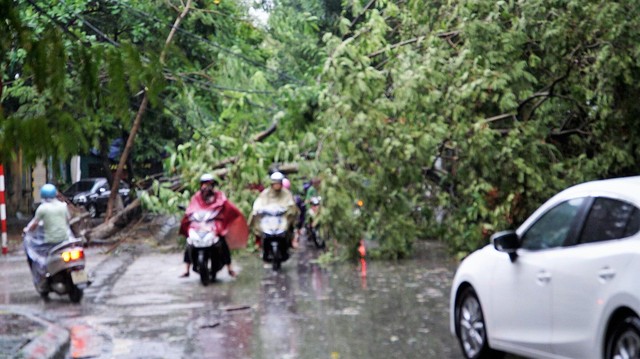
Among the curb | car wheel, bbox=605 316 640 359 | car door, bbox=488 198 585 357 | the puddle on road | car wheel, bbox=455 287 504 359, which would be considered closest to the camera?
car wheel, bbox=605 316 640 359

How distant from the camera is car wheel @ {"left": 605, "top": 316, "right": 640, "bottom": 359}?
7375 millimetres

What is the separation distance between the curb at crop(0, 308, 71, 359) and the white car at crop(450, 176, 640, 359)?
12.9 feet

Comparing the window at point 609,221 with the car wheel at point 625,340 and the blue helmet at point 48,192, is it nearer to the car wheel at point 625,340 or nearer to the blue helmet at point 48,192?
the car wheel at point 625,340

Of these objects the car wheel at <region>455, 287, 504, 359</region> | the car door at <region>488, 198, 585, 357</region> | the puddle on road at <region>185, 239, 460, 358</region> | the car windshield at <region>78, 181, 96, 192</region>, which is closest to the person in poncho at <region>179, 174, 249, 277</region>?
→ the puddle on road at <region>185, 239, 460, 358</region>

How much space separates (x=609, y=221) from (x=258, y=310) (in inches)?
285

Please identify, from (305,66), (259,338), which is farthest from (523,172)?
(305,66)

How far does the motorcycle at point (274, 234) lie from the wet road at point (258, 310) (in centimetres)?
27

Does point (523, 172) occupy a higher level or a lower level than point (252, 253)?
higher

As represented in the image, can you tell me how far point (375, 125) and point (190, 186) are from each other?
5640 mm

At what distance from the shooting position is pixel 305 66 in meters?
37.6

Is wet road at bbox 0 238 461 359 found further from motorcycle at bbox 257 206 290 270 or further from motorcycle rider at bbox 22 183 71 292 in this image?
motorcycle rider at bbox 22 183 71 292

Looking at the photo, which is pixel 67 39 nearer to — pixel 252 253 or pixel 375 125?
pixel 375 125

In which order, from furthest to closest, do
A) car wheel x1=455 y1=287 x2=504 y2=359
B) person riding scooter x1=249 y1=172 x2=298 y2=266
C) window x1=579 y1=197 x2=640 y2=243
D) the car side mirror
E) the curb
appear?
1. person riding scooter x1=249 y1=172 x2=298 y2=266
2. the curb
3. car wheel x1=455 y1=287 x2=504 y2=359
4. the car side mirror
5. window x1=579 y1=197 x2=640 y2=243

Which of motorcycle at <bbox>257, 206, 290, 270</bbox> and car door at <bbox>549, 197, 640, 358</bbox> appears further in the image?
motorcycle at <bbox>257, 206, 290, 270</bbox>
